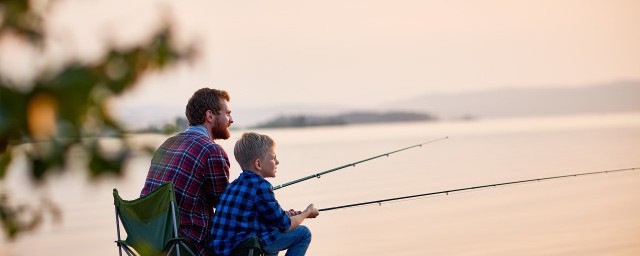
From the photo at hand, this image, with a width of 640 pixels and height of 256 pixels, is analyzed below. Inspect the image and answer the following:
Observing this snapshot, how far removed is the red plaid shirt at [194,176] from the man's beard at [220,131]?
2.9 inches

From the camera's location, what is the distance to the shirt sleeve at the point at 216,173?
3938mm

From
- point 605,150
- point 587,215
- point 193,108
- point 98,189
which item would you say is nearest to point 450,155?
point 605,150

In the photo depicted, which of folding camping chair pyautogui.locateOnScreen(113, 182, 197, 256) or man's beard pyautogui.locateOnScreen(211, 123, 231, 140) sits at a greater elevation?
man's beard pyautogui.locateOnScreen(211, 123, 231, 140)

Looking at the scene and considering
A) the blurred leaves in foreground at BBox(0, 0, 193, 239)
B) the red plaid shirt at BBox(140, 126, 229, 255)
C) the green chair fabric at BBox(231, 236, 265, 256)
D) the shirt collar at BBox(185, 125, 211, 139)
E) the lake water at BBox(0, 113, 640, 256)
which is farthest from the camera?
the lake water at BBox(0, 113, 640, 256)

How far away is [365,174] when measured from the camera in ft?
50.5

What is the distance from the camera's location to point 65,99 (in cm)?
96

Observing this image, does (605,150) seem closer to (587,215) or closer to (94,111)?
(587,215)

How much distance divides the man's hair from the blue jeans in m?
0.56

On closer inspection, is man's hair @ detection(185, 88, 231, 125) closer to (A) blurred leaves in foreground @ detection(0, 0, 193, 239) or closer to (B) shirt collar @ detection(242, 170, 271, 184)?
(B) shirt collar @ detection(242, 170, 271, 184)

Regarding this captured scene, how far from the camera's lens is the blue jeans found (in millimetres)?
3986

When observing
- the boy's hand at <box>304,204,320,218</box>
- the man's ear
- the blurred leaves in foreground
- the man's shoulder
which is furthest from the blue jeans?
the blurred leaves in foreground

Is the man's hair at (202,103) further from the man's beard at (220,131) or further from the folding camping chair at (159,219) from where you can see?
the folding camping chair at (159,219)

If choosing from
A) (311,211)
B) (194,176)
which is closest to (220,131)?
(194,176)

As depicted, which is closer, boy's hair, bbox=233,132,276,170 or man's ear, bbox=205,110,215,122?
boy's hair, bbox=233,132,276,170
